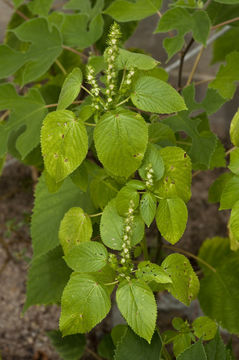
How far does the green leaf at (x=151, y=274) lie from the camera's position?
50 centimetres

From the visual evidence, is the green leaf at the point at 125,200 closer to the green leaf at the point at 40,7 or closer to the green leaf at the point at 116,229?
the green leaf at the point at 116,229

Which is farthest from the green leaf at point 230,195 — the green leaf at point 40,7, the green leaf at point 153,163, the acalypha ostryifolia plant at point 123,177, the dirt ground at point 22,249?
the dirt ground at point 22,249

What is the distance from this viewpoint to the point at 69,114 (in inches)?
20.0

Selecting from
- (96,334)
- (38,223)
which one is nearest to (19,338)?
(96,334)

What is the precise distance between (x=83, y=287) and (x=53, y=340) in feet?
1.80

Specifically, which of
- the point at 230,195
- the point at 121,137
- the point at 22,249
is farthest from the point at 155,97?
the point at 22,249

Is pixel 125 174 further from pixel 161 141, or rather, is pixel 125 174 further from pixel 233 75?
pixel 233 75

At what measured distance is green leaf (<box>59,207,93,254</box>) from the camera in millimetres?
604

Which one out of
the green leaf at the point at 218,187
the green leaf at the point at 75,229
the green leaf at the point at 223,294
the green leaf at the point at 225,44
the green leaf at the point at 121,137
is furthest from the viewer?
the green leaf at the point at 225,44

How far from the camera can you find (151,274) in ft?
1.68

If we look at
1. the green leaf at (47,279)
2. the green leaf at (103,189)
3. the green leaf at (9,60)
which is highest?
the green leaf at (9,60)

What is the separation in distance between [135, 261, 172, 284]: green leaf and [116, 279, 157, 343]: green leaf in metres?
0.01

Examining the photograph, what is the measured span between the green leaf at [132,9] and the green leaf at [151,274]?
1.37 ft


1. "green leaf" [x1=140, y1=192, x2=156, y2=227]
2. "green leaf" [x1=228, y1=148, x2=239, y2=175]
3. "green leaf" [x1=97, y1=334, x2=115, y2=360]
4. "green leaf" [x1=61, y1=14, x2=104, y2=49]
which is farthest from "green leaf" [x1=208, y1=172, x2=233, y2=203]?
"green leaf" [x1=97, y1=334, x2=115, y2=360]
